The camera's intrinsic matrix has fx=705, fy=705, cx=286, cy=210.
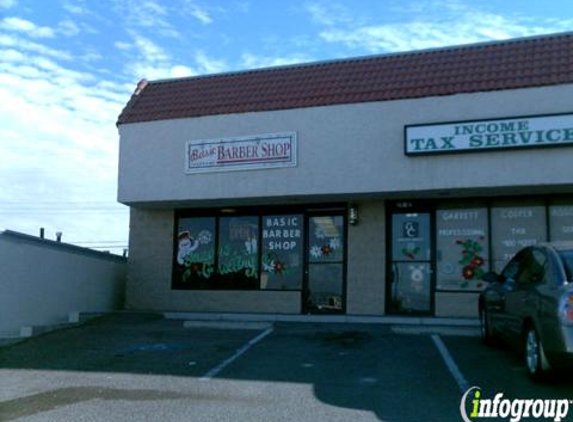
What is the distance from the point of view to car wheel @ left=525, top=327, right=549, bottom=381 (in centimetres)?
807

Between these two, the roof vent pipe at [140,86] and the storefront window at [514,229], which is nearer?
the storefront window at [514,229]

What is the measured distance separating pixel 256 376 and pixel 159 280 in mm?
8771

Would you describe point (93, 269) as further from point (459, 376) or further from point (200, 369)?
point (459, 376)

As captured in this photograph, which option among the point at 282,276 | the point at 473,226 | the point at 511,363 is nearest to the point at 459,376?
the point at 511,363

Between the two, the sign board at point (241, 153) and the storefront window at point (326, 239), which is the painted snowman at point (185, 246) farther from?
the storefront window at point (326, 239)

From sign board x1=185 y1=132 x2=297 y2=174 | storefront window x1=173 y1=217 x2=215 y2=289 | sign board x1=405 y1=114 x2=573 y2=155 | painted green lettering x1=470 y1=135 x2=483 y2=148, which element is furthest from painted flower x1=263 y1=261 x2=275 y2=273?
painted green lettering x1=470 y1=135 x2=483 y2=148

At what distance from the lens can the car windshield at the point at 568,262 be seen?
8115 mm

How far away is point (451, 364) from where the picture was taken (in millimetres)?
10000

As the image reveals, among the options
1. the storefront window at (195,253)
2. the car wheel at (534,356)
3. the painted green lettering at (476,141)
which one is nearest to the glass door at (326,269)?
the storefront window at (195,253)

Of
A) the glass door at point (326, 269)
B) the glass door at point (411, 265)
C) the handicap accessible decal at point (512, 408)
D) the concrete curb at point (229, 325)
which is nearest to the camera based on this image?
the handicap accessible decal at point (512, 408)

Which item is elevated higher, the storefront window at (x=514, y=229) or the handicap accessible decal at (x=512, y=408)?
the storefront window at (x=514, y=229)

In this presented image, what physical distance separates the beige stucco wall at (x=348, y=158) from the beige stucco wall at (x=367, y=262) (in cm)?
108

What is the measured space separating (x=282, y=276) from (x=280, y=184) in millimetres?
2331

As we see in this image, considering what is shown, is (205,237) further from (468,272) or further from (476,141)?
(476,141)
